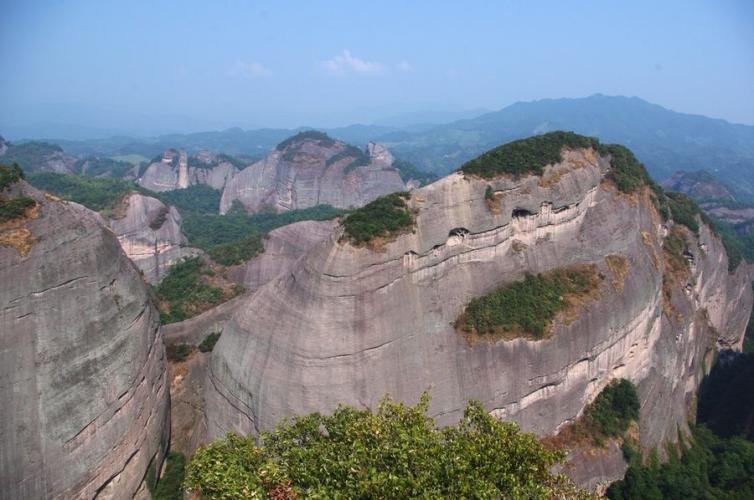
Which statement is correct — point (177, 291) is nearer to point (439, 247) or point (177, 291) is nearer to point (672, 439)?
point (439, 247)

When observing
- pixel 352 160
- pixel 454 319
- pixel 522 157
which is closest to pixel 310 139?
pixel 352 160

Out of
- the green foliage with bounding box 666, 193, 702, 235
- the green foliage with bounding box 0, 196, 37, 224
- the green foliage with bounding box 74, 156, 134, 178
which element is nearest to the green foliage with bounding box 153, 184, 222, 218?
the green foliage with bounding box 74, 156, 134, 178

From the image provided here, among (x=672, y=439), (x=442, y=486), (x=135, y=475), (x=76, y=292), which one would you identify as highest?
(x=76, y=292)

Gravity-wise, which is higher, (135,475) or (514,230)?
(514,230)

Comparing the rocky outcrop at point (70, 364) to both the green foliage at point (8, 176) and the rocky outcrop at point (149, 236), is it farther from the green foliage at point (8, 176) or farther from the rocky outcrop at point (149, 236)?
the rocky outcrop at point (149, 236)

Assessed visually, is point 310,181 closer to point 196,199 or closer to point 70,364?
point 196,199

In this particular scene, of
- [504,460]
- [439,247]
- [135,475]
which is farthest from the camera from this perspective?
[439,247]

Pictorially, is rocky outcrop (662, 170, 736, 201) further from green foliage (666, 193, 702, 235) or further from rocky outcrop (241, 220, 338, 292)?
rocky outcrop (241, 220, 338, 292)

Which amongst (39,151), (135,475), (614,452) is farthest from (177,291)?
(39,151)

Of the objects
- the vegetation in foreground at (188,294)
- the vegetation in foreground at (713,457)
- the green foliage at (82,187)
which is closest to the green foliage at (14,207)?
the vegetation in foreground at (188,294)
